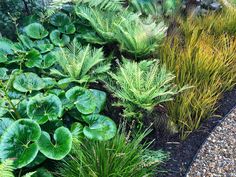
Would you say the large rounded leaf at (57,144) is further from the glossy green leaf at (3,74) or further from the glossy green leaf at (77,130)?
the glossy green leaf at (3,74)

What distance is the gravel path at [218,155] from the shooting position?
9.11 ft

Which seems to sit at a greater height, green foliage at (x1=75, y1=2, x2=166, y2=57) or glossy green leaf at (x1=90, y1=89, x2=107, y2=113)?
green foliage at (x1=75, y1=2, x2=166, y2=57)

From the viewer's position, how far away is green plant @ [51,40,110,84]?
9.85 ft

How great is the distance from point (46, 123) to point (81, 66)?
2.16ft

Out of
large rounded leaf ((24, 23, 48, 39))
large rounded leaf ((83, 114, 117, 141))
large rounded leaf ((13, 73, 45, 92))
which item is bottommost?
large rounded leaf ((83, 114, 117, 141))

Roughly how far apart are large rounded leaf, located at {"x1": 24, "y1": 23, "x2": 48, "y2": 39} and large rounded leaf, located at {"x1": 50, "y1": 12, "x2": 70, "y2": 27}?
216 millimetres

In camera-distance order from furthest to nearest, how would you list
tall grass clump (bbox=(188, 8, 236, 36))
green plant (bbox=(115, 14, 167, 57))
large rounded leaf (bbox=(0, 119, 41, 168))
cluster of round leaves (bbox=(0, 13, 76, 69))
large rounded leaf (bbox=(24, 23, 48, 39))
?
1. tall grass clump (bbox=(188, 8, 236, 36))
2. large rounded leaf (bbox=(24, 23, 48, 39))
3. green plant (bbox=(115, 14, 167, 57))
4. cluster of round leaves (bbox=(0, 13, 76, 69))
5. large rounded leaf (bbox=(0, 119, 41, 168))

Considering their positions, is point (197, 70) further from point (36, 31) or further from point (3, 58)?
point (3, 58)

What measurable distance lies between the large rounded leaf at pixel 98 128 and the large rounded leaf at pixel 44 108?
233 mm

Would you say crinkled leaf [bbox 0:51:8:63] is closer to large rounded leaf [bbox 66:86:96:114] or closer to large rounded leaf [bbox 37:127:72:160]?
large rounded leaf [bbox 66:86:96:114]

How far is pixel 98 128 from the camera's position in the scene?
8.66 feet

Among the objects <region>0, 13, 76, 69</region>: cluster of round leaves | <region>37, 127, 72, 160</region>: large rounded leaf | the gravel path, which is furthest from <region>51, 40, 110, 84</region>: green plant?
the gravel path

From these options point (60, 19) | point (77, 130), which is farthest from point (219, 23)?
point (77, 130)

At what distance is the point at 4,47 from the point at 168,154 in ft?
5.93
